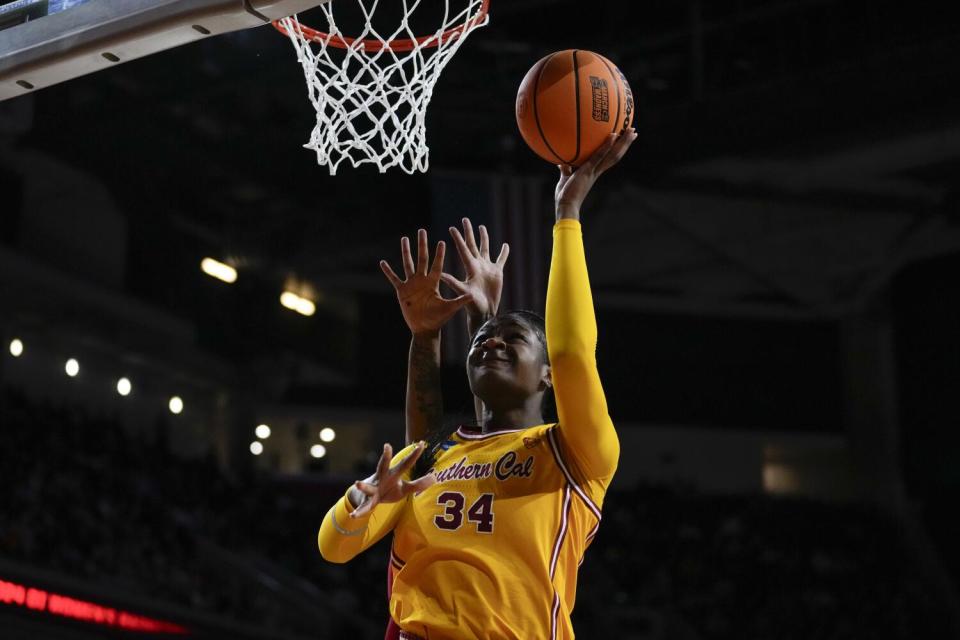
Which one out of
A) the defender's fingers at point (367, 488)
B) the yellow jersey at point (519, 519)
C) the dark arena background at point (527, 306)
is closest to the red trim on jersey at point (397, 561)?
the yellow jersey at point (519, 519)

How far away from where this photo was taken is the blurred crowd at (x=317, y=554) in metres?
11.5

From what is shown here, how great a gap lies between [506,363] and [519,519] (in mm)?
375

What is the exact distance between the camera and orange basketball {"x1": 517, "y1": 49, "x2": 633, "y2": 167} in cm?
291

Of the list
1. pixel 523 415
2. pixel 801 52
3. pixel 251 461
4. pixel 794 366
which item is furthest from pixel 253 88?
pixel 794 366

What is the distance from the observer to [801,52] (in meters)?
12.2

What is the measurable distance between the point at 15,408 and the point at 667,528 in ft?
26.9

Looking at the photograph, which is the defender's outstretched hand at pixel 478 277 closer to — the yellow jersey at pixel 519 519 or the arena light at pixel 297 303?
the yellow jersey at pixel 519 519

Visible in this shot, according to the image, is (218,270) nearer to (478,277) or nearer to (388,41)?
(388,41)

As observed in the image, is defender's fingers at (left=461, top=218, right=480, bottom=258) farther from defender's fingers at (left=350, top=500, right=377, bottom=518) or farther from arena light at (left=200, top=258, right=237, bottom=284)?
arena light at (left=200, top=258, right=237, bottom=284)

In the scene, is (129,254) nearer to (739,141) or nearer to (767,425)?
(739,141)

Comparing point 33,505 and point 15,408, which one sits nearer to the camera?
point 33,505

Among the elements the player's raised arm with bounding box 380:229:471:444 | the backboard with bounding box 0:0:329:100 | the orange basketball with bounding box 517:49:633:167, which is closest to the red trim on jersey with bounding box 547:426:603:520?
the player's raised arm with bounding box 380:229:471:444

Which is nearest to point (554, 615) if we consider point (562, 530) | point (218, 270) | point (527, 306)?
point (562, 530)

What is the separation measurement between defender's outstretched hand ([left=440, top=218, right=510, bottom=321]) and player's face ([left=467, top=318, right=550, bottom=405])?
0.36 meters
